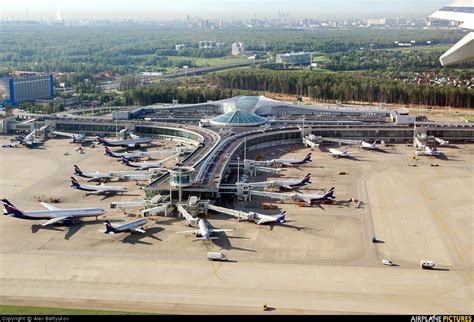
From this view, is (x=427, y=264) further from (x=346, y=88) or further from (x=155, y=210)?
(x=346, y=88)

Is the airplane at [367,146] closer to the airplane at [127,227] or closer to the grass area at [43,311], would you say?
the airplane at [127,227]

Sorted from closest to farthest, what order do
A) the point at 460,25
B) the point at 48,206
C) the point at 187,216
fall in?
the point at 460,25
the point at 187,216
the point at 48,206

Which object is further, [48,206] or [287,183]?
[287,183]

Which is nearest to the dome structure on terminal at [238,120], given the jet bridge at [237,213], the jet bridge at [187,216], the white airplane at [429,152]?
the white airplane at [429,152]

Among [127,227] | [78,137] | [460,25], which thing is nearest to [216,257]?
[127,227]

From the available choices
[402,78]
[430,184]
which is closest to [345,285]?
[430,184]

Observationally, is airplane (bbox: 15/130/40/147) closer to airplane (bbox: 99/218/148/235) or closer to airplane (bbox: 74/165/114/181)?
airplane (bbox: 74/165/114/181)

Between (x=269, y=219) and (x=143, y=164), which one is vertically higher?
(x=143, y=164)
